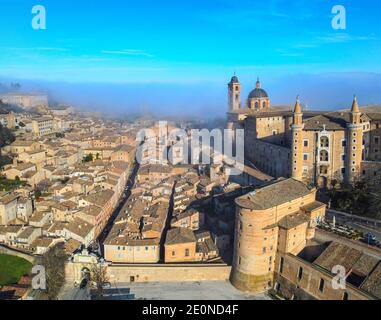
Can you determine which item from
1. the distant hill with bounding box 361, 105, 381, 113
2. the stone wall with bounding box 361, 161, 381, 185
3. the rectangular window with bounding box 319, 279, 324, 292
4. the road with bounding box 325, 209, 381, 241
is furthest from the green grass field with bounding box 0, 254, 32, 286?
the distant hill with bounding box 361, 105, 381, 113

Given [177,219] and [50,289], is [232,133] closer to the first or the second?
[177,219]

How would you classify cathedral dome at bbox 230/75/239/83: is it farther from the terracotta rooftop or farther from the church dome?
the terracotta rooftop

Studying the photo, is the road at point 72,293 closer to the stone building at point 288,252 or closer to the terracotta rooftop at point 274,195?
the stone building at point 288,252

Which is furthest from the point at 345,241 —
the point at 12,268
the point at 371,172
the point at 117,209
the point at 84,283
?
the point at 12,268

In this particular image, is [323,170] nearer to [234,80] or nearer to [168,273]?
[168,273]
